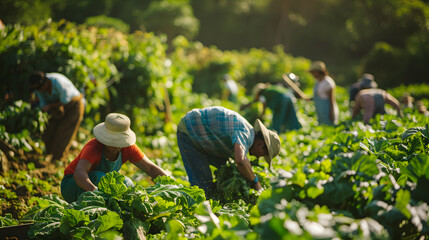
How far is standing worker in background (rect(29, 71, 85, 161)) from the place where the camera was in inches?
215

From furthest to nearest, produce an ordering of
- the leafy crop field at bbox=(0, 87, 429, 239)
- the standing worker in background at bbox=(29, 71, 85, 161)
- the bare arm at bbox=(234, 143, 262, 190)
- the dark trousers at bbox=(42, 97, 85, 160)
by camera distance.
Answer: the dark trousers at bbox=(42, 97, 85, 160) → the standing worker in background at bbox=(29, 71, 85, 161) → the bare arm at bbox=(234, 143, 262, 190) → the leafy crop field at bbox=(0, 87, 429, 239)

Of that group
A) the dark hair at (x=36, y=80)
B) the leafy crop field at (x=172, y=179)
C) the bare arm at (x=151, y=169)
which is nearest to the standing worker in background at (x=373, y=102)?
the leafy crop field at (x=172, y=179)

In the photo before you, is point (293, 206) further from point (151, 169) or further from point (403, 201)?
point (151, 169)

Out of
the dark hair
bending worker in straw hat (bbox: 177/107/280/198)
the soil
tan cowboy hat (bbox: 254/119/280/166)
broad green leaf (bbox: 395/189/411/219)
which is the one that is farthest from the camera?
the dark hair

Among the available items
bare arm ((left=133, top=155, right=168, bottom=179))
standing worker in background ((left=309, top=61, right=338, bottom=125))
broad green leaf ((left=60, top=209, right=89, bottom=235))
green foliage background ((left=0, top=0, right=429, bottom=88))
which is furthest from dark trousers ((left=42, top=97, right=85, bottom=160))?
green foliage background ((left=0, top=0, right=429, bottom=88))

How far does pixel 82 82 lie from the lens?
21.9 ft

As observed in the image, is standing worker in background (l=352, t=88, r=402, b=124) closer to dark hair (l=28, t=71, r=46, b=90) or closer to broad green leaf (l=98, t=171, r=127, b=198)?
broad green leaf (l=98, t=171, r=127, b=198)

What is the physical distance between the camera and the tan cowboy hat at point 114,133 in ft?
10.8

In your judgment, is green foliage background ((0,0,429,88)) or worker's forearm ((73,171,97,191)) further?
green foliage background ((0,0,429,88))

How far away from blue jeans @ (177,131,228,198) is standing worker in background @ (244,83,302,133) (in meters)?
3.53

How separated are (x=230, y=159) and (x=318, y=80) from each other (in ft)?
11.8

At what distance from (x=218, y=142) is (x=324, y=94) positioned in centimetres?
362

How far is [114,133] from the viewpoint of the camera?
334 cm

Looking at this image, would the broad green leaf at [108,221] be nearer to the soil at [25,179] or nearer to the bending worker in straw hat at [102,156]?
the bending worker in straw hat at [102,156]
